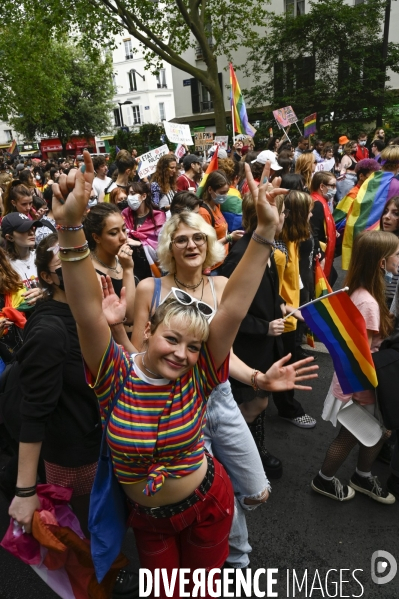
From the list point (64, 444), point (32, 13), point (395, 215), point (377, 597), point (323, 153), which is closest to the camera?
point (64, 444)

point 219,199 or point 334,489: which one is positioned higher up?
point 219,199

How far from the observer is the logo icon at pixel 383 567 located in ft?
7.72

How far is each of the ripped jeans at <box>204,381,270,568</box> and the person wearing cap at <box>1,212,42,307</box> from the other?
2044 millimetres

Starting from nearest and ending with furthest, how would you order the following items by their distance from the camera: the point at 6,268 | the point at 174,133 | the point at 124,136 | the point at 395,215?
the point at 6,268 → the point at 395,215 → the point at 174,133 → the point at 124,136

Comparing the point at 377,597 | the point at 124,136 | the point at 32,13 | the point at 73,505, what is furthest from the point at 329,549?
the point at 124,136

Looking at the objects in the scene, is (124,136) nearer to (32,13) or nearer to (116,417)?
(32,13)

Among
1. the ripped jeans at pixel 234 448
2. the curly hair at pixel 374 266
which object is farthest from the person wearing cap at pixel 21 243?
the curly hair at pixel 374 266

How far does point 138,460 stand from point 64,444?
2.03 feet

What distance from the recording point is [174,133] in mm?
8500

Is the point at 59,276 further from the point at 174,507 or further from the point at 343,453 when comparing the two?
Answer: the point at 343,453

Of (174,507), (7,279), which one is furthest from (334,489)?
(7,279)

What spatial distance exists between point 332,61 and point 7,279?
2247 centimetres

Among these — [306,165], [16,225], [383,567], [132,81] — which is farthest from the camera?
[132,81]

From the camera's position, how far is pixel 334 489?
9.42ft
